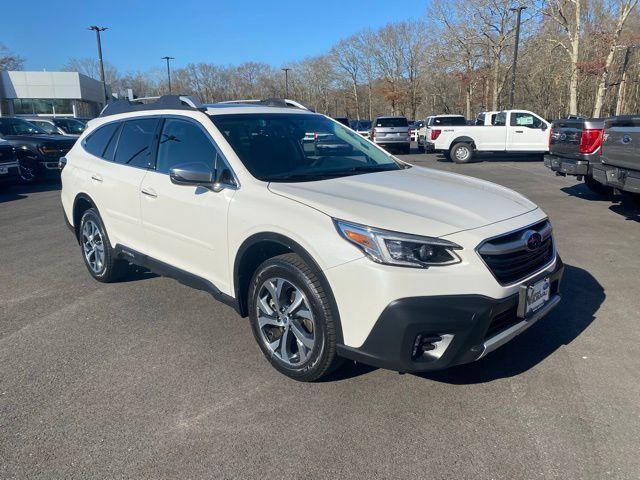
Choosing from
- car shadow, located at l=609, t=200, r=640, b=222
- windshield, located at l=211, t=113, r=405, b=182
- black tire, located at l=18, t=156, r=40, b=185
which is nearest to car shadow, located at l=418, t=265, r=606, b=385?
windshield, located at l=211, t=113, r=405, b=182

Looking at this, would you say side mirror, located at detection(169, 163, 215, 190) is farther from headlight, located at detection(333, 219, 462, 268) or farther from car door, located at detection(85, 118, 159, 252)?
headlight, located at detection(333, 219, 462, 268)

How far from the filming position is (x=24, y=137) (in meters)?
14.0

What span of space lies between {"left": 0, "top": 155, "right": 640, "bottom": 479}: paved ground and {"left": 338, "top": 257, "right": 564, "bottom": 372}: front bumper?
14.8 inches

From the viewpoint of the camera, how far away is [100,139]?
17.0 feet

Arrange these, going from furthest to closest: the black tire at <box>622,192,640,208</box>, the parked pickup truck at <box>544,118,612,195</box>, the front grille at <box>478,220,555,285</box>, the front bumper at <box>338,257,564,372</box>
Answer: the black tire at <box>622,192,640,208</box> < the parked pickup truck at <box>544,118,612,195</box> < the front grille at <box>478,220,555,285</box> < the front bumper at <box>338,257,564,372</box>

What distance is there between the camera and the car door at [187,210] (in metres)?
3.54

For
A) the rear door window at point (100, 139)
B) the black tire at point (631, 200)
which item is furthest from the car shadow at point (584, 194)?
the rear door window at point (100, 139)

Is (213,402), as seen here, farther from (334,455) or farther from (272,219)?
(272,219)

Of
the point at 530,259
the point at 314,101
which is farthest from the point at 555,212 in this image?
the point at 314,101

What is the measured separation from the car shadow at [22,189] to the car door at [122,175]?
8052 millimetres

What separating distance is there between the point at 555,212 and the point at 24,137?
1391 centimetres

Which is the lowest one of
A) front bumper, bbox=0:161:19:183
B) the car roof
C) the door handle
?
front bumper, bbox=0:161:19:183

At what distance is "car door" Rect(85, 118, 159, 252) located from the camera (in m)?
4.38

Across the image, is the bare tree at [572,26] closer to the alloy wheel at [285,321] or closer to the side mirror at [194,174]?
the side mirror at [194,174]
